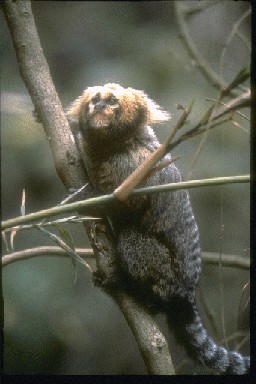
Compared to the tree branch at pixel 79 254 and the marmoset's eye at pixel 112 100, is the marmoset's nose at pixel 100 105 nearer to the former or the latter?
the marmoset's eye at pixel 112 100

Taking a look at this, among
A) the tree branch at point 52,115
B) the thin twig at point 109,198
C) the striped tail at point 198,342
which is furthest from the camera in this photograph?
the striped tail at point 198,342

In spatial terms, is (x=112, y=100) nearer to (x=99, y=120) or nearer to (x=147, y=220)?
(x=99, y=120)

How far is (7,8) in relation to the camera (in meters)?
2.56

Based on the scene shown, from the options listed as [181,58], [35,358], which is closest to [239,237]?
[181,58]

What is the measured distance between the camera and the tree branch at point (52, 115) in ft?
7.97

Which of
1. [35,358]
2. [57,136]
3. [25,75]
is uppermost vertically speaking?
[25,75]

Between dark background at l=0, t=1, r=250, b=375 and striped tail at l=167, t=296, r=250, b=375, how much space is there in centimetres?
6

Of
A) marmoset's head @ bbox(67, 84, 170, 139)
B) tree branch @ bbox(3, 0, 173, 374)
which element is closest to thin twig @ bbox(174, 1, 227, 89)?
marmoset's head @ bbox(67, 84, 170, 139)

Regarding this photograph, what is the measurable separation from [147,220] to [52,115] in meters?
0.70

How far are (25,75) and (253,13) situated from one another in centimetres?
103

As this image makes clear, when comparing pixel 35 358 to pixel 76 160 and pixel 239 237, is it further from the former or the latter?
pixel 239 237

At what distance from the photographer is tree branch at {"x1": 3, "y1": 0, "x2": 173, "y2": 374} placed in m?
2.43

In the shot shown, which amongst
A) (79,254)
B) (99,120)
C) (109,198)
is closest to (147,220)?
(79,254)

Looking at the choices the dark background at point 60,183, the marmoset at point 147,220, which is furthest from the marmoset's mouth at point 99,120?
the dark background at point 60,183
